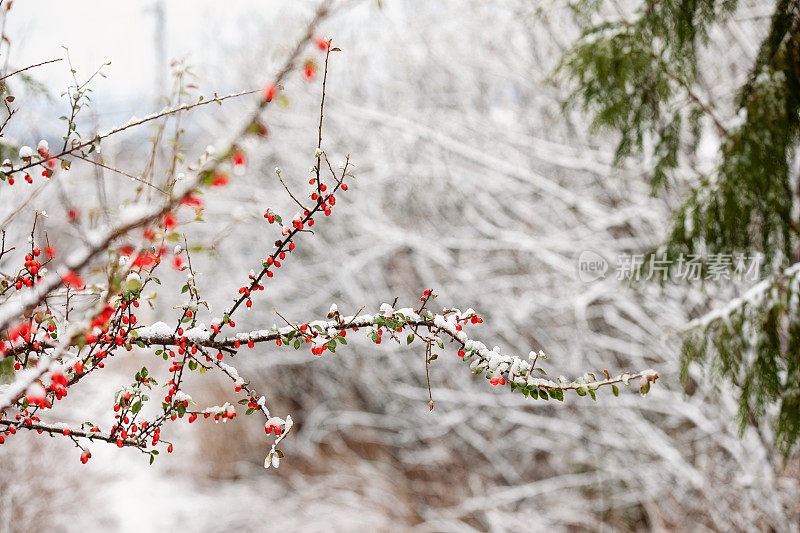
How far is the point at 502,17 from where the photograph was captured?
16.2 ft

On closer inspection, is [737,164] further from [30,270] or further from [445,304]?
[445,304]

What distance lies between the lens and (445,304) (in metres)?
5.37

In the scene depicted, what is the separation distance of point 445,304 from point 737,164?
3.65 metres

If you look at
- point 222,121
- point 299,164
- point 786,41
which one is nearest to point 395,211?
point 299,164

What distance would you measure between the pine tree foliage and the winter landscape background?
59 centimetres

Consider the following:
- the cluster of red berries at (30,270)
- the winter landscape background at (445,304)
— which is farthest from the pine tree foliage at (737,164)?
the cluster of red berries at (30,270)

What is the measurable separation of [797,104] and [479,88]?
4.14 metres

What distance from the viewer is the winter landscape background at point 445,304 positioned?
12.5ft

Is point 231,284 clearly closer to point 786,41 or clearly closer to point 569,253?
point 569,253

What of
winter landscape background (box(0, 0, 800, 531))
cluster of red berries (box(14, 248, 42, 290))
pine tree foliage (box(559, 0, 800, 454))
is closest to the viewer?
cluster of red berries (box(14, 248, 42, 290))

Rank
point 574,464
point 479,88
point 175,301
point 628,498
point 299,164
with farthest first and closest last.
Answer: point 175,301 < point 299,164 < point 479,88 < point 574,464 < point 628,498

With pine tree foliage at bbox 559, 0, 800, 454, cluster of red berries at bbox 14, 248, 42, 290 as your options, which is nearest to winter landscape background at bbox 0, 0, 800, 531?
pine tree foliage at bbox 559, 0, 800, 454

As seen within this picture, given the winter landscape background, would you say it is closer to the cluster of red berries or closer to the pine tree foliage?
the pine tree foliage

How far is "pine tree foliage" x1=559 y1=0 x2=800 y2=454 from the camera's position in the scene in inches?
70.3
